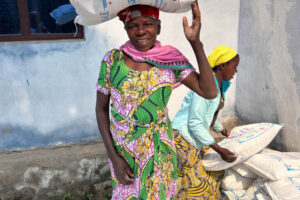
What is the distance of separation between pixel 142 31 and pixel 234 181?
1864 mm

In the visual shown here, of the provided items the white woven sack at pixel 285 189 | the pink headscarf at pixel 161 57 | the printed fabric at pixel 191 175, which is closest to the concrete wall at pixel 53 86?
the printed fabric at pixel 191 175

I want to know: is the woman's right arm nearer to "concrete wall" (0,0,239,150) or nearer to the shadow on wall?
"concrete wall" (0,0,239,150)

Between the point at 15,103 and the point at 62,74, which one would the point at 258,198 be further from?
the point at 15,103

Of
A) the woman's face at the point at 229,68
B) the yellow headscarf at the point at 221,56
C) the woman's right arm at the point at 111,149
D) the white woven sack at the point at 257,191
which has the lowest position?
the white woven sack at the point at 257,191

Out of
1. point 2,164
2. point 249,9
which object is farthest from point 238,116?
point 2,164

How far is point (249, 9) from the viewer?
11.6ft

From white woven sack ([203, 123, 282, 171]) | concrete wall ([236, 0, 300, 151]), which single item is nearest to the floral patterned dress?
white woven sack ([203, 123, 282, 171])

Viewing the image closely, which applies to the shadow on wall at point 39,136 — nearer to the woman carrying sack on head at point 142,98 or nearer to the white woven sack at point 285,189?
the woman carrying sack on head at point 142,98

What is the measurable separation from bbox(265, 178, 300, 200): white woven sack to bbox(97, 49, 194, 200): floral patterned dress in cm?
116

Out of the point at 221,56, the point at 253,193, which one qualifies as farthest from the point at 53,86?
the point at 253,193

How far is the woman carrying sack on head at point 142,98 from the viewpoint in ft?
5.24

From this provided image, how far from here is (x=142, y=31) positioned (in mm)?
1583

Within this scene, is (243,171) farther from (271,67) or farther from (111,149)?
(111,149)

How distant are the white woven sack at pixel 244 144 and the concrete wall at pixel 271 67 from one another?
328mm
